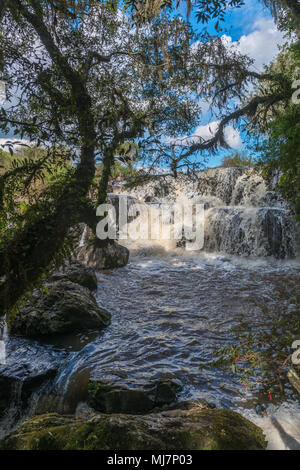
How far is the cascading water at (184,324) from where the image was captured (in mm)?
3605

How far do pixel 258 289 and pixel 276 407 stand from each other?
502 centimetres

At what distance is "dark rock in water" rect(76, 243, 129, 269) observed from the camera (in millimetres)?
11234

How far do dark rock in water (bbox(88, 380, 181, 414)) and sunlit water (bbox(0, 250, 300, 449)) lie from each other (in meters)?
0.21

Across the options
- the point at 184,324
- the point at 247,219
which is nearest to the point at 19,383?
the point at 184,324

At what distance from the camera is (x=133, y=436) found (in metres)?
1.90

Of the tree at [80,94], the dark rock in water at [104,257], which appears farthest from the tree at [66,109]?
the dark rock in water at [104,257]

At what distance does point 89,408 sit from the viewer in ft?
11.4

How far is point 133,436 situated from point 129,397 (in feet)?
5.45

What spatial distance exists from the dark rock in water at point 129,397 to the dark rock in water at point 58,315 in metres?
1.97

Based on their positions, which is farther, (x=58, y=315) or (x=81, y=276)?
(x=81, y=276)

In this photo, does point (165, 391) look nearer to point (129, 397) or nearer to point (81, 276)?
point (129, 397)

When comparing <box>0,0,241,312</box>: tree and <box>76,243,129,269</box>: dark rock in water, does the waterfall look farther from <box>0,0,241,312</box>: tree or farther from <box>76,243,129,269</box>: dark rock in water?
<box>0,0,241,312</box>: tree

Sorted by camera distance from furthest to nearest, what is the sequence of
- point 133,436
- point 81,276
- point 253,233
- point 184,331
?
1. point 253,233
2. point 81,276
3. point 184,331
4. point 133,436
